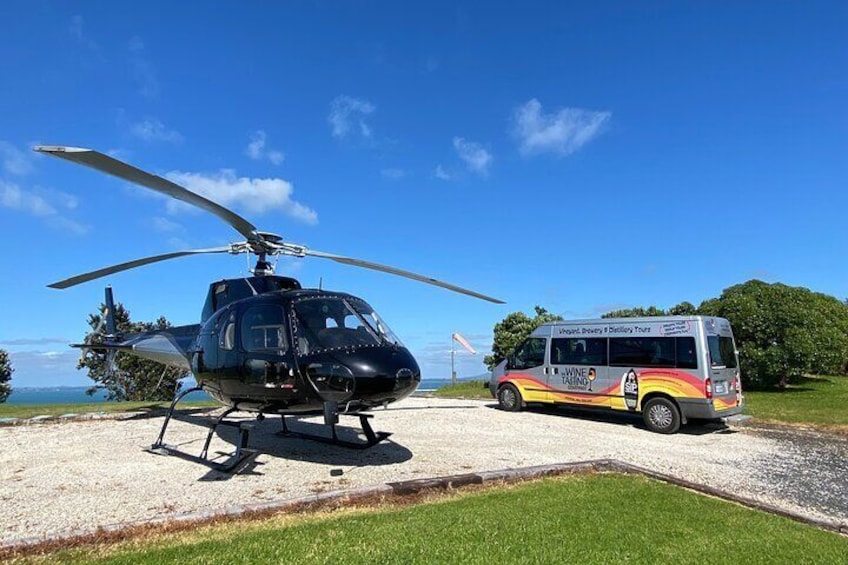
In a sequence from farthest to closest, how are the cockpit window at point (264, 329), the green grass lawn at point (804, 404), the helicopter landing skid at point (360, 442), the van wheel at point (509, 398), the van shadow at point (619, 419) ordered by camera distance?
the van wheel at point (509, 398), the green grass lawn at point (804, 404), the van shadow at point (619, 419), the helicopter landing skid at point (360, 442), the cockpit window at point (264, 329)

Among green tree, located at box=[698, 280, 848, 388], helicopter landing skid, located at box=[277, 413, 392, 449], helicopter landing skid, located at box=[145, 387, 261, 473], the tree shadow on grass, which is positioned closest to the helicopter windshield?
helicopter landing skid, located at box=[277, 413, 392, 449]

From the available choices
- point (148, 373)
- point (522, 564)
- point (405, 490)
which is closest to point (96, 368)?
point (148, 373)

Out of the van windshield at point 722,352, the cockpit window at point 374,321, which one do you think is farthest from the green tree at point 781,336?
the cockpit window at point 374,321

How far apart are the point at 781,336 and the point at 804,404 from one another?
15.2 ft

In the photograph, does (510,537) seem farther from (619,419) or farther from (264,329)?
(619,419)

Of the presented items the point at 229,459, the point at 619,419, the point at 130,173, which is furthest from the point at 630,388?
the point at 130,173

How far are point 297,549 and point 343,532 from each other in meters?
0.56

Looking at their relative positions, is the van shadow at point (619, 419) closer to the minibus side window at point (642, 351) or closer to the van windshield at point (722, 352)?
the minibus side window at point (642, 351)

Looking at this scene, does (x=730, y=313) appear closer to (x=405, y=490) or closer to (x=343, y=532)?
(x=405, y=490)

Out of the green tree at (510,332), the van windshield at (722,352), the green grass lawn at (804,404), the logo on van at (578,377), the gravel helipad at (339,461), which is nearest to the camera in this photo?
the gravel helipad at (339,461)

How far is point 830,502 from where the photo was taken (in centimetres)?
714

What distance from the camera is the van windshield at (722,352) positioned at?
39.0ft

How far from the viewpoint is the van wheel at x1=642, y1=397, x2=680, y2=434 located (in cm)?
1205

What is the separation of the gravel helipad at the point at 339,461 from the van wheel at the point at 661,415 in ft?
1.21
